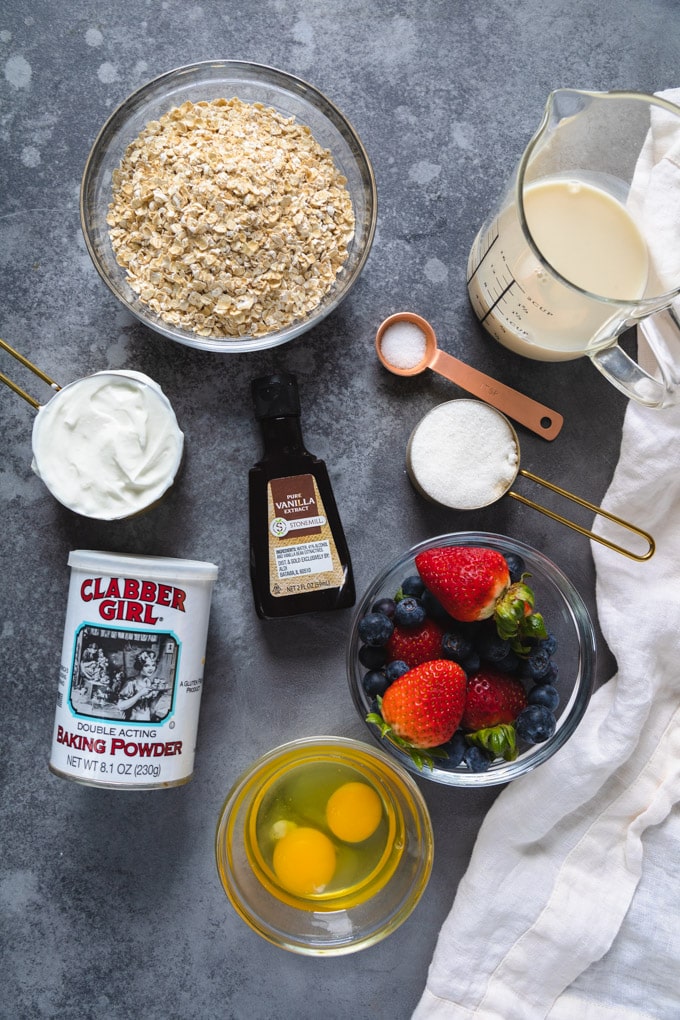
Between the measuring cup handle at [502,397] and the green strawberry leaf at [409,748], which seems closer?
the green strawberry leaf at [409,748]

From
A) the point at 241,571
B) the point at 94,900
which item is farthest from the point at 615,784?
the point at 94,900

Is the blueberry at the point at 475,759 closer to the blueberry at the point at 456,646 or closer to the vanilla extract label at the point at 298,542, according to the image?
the blueberry at the point at 456,646

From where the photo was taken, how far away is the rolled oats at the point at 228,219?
999 millimetres

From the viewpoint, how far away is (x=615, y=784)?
3.81 feet

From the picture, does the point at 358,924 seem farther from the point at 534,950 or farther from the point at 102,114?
the point at 102,114

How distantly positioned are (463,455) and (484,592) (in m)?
0.24

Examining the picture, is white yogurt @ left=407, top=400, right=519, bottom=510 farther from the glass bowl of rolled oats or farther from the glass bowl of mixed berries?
the glass bowl of rolled oats

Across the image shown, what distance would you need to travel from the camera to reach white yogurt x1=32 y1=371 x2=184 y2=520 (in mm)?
1032

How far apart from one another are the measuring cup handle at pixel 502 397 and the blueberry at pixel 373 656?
16.3 inches

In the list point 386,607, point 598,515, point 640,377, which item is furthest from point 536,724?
point 640,377

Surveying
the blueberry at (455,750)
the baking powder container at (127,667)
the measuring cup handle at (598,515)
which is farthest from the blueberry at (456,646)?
the baking powder container at (127,667)

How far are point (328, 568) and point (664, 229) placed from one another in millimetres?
683

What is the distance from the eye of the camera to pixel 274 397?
3.55 ft

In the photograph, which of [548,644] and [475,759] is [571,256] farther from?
[475,759]
